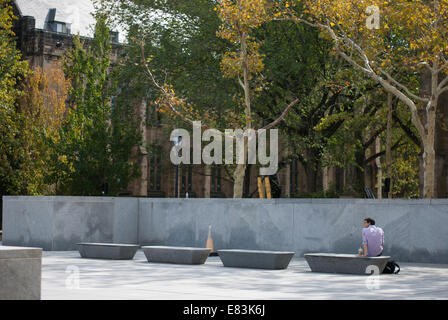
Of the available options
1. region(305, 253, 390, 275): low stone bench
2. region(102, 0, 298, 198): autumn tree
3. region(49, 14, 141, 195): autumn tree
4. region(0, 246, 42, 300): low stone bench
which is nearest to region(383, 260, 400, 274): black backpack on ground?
region(305, 253, 390, 275): low stone bench

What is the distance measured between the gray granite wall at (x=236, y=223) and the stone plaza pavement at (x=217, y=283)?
6.12 ft

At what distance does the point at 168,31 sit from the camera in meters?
34.6

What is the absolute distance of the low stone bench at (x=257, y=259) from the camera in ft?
61.8

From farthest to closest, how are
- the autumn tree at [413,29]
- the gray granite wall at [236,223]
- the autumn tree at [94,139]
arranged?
the autumn tree at [94,139]
the autumn tree at [413,29]
the gray granite wall at [236,223]

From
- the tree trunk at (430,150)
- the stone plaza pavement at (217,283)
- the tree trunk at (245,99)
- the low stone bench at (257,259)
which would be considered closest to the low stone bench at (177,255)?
the stone plaza pavement at (217,283)

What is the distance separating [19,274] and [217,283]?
20.5ft

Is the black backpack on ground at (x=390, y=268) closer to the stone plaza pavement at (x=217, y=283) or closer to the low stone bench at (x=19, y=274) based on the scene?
the stone plaza pavement at (x=217, y=283)

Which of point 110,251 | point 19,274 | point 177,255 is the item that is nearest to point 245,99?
point 110,251

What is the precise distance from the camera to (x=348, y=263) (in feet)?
56.3

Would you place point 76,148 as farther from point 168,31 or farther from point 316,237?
point 316,237

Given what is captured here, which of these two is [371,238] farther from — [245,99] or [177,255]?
[245,99]

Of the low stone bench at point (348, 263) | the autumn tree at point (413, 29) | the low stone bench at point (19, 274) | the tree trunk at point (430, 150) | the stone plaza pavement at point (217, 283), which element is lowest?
the stone plaza pavement at point (217, 283)

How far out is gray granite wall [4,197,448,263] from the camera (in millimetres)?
21953

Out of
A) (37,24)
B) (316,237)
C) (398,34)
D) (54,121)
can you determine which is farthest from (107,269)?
(37,24)
